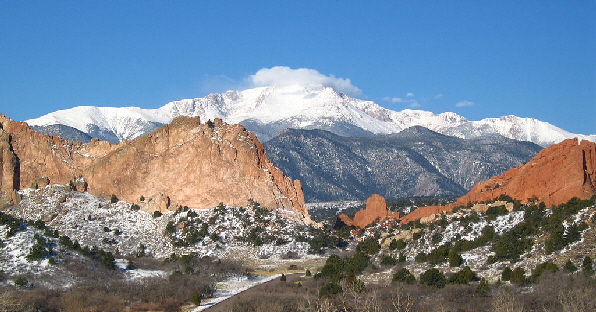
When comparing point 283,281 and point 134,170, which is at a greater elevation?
point 134,170

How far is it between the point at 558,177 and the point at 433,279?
20685 mm

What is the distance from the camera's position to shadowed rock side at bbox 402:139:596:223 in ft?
209

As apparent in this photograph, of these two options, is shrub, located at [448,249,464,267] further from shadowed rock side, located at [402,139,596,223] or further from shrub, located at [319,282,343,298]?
shadowed rock side, located at [402,139,596,223]

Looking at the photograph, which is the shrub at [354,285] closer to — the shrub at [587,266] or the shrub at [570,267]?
the shrub at [570,267]

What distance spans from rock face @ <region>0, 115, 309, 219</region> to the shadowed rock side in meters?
31.2

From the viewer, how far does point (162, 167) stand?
89.6 metres

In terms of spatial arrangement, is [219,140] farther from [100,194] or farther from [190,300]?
[190,300]

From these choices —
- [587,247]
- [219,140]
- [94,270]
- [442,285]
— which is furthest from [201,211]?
[587,247]

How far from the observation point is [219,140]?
9094 cm

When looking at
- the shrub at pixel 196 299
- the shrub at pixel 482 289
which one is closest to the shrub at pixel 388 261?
the shrub at pixel 482 289

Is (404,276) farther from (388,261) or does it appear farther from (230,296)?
(230,296)

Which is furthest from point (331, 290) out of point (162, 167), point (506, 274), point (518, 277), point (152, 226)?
point (162, 167)

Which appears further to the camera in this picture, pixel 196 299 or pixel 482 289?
pixel 196 299

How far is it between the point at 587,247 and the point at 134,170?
57544 millimetres
